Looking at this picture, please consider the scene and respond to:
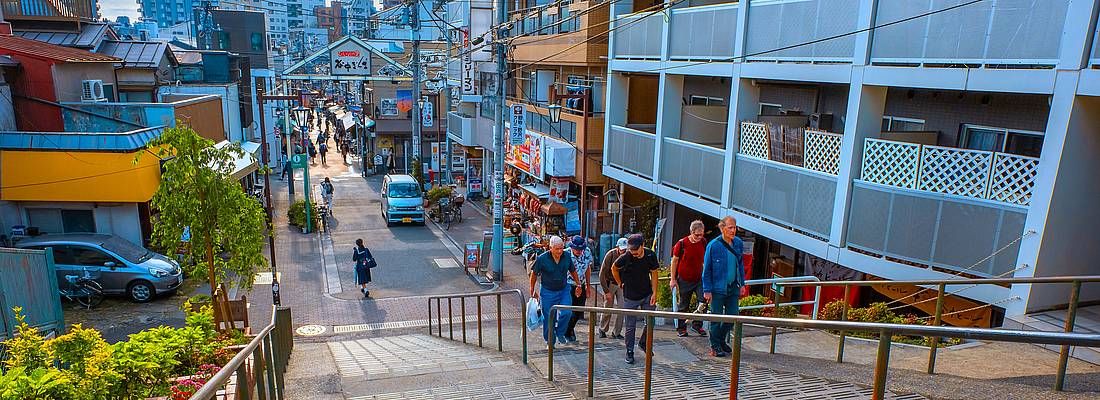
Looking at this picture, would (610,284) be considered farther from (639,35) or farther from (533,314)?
(639,35)

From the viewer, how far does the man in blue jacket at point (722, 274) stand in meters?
6.61

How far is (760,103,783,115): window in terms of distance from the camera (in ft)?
42.1

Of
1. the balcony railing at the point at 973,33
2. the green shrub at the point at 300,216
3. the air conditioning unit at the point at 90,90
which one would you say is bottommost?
the green shrub at the point at 300,216

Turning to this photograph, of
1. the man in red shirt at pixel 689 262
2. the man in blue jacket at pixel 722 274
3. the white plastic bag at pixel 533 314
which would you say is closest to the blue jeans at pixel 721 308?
the man in blue jacket at pixel 722 274

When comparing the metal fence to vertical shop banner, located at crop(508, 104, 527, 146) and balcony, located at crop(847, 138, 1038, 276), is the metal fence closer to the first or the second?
vertical shop banner, located at crop(508, 104, 527, 146)

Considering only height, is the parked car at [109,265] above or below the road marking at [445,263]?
above

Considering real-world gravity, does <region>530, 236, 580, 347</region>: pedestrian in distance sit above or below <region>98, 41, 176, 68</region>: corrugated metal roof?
below

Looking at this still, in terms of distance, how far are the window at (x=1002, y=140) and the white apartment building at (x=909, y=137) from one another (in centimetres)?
2

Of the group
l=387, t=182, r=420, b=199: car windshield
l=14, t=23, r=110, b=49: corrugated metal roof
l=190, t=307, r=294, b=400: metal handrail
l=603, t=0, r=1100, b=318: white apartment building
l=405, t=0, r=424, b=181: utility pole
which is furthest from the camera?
l=405, t=0, r=424, b=181: utility pole

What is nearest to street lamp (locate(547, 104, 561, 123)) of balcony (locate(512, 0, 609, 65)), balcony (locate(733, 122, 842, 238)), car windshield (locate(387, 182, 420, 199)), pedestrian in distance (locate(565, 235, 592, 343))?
balcony (locate(512, 0, 609, 65))

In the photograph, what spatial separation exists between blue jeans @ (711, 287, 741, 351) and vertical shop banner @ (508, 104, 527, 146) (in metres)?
12.1

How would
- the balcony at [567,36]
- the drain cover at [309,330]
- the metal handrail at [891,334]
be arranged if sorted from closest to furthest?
the metal handrail at [891,334] → the drain cover at [309,330] → the balcony at [567,36]

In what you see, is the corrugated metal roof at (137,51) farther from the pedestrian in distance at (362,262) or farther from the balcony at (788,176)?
the balcony at (788,176)

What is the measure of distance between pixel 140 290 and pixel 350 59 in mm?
24828
